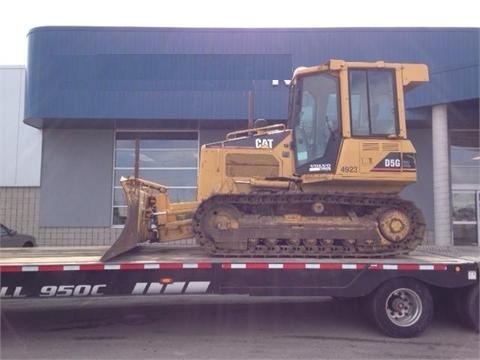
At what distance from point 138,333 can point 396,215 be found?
13.2ft

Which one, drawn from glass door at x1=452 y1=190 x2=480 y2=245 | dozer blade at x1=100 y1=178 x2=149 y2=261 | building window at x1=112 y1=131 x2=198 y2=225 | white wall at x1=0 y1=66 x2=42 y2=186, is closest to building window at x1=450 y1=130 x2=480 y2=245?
glass door at x1=452 y1=190 x2=480 y2=245

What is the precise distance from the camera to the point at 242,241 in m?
7.27

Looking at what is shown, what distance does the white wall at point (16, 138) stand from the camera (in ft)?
59.5

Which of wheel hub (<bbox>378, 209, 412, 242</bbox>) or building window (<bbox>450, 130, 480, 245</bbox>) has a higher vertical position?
building window (<bbox>450, 130, 480, 245</bbox>)

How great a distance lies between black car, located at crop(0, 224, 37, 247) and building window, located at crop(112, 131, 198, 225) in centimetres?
306

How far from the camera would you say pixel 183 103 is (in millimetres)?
16391

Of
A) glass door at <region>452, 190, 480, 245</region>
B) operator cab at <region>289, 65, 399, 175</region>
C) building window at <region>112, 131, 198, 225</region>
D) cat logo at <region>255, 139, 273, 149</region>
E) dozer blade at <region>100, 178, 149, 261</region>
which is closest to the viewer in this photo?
dozer blade at <region>100, 178, 149, 261</region>

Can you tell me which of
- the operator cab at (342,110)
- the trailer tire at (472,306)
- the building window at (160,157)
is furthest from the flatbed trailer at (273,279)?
the building window at (160,157)

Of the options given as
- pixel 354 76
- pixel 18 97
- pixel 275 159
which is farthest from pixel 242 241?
pixel 18 97

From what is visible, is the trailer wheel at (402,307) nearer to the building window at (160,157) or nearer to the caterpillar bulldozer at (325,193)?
the caterpillar bulldozer at (325,193)

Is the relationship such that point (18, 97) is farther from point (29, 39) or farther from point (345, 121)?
point (345, 121)

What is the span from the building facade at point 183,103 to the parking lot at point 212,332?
8.32m

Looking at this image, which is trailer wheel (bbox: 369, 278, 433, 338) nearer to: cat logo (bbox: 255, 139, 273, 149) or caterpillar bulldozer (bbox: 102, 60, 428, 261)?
caterpillar bulldozer (bbox: 102, 60, 428, 261)

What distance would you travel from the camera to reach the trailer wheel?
6684 millimetres
